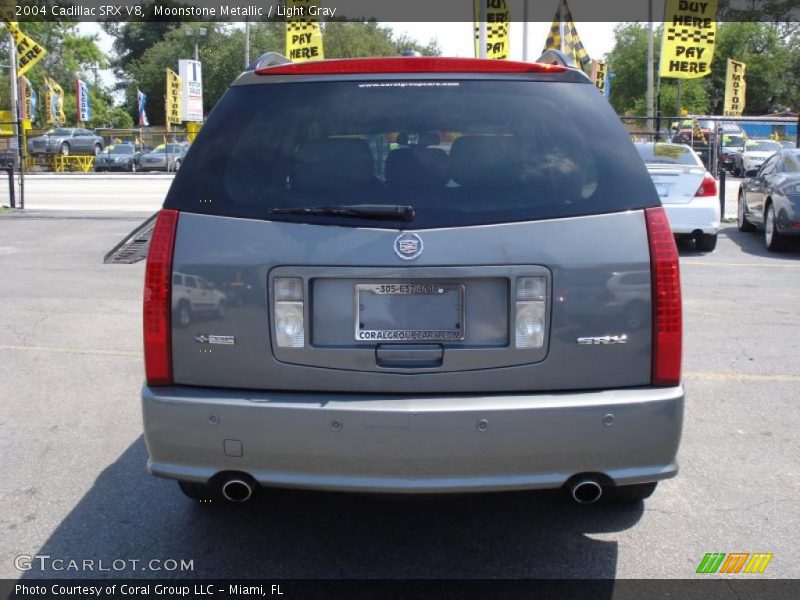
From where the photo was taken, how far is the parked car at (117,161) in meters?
46.7

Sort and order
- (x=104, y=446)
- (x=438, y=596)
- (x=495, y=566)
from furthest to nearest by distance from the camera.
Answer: (x=104, y=446) < (x=495, y=566) < (x=438, y=596)

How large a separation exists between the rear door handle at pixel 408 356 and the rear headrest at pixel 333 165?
2.02 ft

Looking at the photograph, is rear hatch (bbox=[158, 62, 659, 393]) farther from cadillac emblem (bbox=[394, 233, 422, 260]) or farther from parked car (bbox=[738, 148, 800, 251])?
parked car (bbox=[738, 148, 800, 251])

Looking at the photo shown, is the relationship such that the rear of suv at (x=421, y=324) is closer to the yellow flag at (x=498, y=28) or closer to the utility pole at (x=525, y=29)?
the yellow flag at (x=498, y=28)

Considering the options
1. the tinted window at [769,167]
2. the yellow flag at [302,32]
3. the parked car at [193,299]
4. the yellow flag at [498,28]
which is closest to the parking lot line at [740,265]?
the tinted window at [769,167]

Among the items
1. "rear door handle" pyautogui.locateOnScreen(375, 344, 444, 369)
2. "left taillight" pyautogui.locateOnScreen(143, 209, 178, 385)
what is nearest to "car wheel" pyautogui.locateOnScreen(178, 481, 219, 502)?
"left taillight" pyautogui.locateOnScreen(143, 209, 178, 385)

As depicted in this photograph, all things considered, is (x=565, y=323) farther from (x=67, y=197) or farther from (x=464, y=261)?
(x=67, y=197)

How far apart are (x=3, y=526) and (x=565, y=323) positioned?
2.71m

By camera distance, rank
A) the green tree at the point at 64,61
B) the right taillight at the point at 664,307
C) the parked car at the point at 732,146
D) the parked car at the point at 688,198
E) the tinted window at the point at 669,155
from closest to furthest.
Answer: the right taillight at the point at 664,307 → the parked car at the point at 688,198 → the tinted window at the point at 669,155 → the parked car at the point at 732,146 → the green tree at the point at 64,61

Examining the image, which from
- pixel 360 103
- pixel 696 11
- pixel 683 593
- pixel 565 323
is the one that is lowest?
pixel 683 593

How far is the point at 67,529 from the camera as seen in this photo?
13.3 feet

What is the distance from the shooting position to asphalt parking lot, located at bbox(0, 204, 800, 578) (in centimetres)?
375

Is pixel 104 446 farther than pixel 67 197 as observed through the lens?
No

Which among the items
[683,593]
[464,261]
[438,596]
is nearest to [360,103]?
[464,261]
